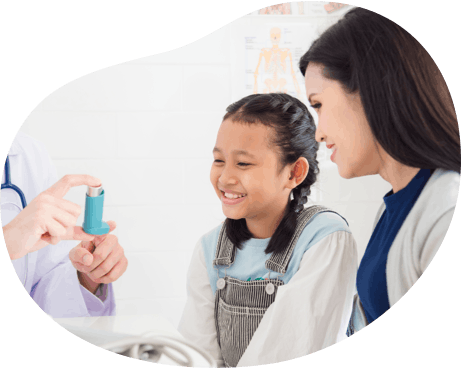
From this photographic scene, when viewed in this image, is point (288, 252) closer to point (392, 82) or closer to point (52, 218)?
point (392, 82)

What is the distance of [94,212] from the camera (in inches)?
56.5

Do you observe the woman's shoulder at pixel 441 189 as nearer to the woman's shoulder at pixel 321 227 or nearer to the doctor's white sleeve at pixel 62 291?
the woman's shoulder at pixel 321 227

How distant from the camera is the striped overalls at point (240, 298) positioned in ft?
4.57

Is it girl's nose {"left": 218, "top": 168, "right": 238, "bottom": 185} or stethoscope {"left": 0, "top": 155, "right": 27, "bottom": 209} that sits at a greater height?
girl's nose {"left": 218, "top": 168, "right": 238, "bottom": 185}

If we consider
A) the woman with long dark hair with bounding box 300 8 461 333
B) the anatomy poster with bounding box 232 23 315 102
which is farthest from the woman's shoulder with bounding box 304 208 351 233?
the anatomy poster with bounding box 232 23 315 102

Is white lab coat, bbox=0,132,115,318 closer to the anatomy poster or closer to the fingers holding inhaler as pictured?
the fingers holding inhaler

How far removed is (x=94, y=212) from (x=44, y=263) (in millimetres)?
231

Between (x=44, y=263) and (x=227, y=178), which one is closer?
(x=227, y=178)

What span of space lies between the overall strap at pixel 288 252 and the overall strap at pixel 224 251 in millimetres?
110

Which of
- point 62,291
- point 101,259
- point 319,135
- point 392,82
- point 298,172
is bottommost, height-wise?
point 62,291

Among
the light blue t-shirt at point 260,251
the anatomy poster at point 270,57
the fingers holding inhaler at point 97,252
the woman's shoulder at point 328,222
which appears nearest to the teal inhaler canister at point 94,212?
the fingers holding inhaler at point 97,252

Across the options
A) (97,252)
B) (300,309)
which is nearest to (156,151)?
(97,252)

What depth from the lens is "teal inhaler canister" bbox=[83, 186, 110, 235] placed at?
56.3 inches

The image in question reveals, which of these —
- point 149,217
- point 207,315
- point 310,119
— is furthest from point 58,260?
point 310,119
